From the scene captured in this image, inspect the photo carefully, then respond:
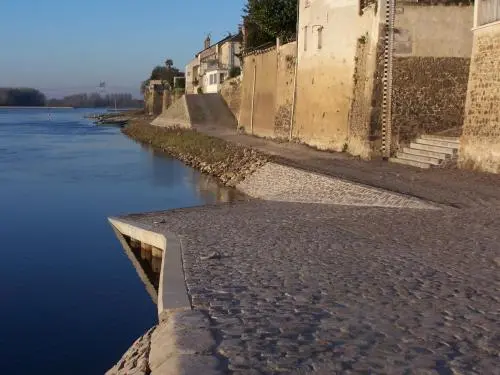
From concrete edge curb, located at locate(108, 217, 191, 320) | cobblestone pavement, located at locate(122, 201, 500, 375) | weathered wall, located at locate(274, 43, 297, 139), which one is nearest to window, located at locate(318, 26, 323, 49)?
weathered wall, located at locate(274, 43, 297, 139)

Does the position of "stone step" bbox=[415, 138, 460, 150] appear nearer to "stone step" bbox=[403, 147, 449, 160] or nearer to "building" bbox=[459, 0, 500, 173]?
"stone step" bbox=[403, 147, 449, 160]

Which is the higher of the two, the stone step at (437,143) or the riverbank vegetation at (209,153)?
the stone step at (437,143)

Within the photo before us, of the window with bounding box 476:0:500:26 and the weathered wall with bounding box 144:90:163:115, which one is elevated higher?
the window with bounding box 476:0:500:26

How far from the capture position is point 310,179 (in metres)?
14.7

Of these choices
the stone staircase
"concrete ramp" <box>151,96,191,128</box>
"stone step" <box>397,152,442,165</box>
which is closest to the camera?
the stone staircase

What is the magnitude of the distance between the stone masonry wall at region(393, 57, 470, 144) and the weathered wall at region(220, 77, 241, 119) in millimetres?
21798

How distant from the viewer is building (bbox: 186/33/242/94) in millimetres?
50406

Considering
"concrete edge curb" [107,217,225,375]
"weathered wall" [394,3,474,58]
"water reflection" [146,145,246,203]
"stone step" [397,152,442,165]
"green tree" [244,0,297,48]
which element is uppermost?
"green tree" [244,0,297,48]

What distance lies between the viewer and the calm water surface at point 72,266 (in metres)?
6.98

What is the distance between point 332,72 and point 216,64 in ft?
117

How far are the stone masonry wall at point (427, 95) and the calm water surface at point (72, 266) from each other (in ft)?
19.4

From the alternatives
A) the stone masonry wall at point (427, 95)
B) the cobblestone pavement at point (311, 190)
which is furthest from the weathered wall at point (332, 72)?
the cobblestone pavement at point (311, 190)

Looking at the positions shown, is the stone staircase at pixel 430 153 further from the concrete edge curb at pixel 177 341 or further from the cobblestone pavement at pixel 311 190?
the concrete edge curb at pixel 177 341

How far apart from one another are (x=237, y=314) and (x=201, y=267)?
1864mm
